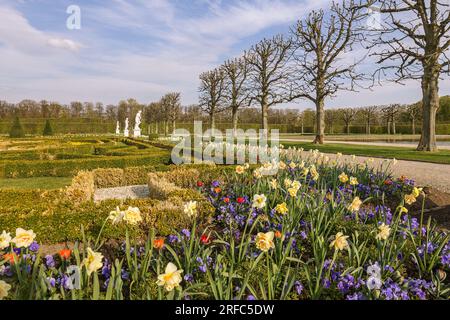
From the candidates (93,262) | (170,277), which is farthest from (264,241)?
(93,262)

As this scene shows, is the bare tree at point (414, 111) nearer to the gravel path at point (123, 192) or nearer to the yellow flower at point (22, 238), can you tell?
the gravel path at point (123, 192)

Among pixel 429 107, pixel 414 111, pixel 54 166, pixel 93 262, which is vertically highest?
pixel 414 111

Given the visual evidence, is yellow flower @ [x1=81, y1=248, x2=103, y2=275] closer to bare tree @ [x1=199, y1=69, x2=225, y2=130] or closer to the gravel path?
the gravel path

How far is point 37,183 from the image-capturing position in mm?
10383

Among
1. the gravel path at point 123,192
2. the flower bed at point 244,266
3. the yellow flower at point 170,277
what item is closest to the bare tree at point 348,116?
the gravel path at point 123,192

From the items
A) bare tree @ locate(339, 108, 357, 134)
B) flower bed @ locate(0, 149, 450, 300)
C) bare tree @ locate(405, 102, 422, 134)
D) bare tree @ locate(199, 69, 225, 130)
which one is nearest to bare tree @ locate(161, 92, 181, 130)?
bare tree @ locate(199, 69, 225, 130)

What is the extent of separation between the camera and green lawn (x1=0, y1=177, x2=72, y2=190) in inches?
388

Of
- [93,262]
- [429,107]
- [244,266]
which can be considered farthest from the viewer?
[429,107]

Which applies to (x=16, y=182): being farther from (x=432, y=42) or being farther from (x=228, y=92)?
(x=228, y=92)

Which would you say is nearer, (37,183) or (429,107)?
(37,183)

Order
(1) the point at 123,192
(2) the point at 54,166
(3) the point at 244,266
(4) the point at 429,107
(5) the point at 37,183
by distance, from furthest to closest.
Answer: (4) the point at 429,107
(2) the point at 54,166
(5) the point at 37,183
(1) the point at 123,192
(3) the point at 244,266

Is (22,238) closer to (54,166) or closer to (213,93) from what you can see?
(54,166)

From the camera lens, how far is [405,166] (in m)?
11.5

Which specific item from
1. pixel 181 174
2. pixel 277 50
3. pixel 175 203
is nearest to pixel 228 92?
pixel 277 50
